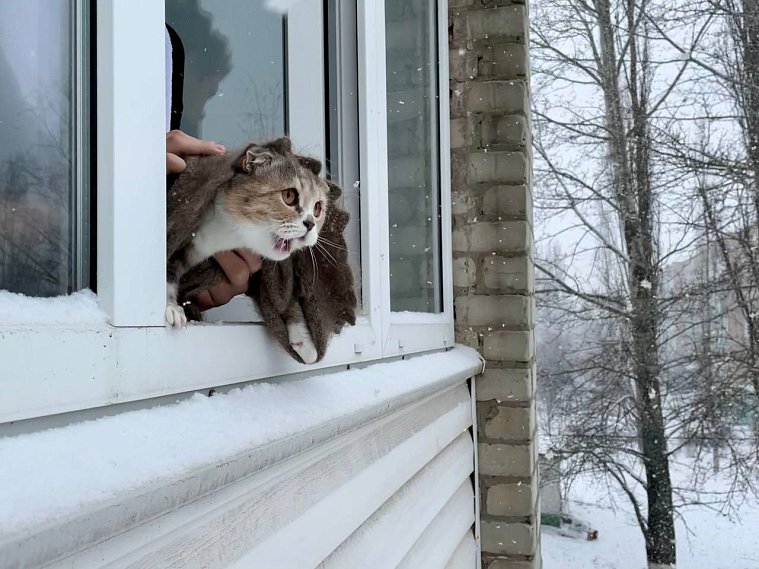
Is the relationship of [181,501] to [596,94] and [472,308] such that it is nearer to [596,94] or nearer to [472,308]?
[472,308]

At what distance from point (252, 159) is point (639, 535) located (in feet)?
24.1

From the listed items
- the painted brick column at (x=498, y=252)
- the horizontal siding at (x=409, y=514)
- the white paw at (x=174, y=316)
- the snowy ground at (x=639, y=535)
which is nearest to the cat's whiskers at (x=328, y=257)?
the white paw at (x=174, y=316)

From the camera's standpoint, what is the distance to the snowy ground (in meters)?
6.05

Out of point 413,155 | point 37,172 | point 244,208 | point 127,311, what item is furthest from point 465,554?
point 37,172

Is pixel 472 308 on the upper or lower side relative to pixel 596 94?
lower

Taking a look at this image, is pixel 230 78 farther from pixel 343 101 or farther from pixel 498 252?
pixel 498 252

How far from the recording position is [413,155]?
2170 mm

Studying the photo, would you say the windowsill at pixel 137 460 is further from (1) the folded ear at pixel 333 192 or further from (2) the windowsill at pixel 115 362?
(1) the folded ear at pixel 333 192

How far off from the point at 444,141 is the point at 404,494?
153 centimetres

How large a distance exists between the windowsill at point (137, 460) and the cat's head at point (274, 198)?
0.21 m

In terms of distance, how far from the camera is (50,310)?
527 mm

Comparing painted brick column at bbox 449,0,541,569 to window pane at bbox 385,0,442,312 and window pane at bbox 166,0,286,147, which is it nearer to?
window pane at bbox 385,0,442,312

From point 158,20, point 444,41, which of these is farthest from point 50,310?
point 444,41

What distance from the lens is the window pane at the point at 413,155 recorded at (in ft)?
6.20
